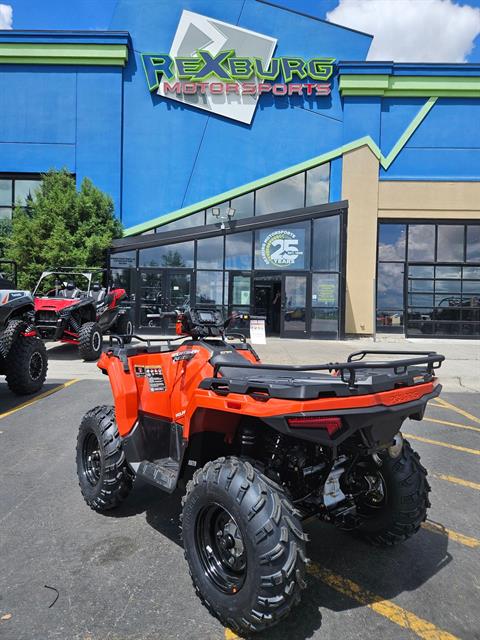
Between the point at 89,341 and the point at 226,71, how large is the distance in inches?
584

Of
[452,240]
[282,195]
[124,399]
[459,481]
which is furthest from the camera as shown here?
[282,195]

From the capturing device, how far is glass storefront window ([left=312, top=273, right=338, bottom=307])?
17.4 m

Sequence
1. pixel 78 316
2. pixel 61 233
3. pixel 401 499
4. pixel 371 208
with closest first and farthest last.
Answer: pixel 401 499 → pixel 78 316 → pixel 61 233 → pixel 371 208

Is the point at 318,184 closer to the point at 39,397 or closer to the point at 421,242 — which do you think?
the point at 421,242

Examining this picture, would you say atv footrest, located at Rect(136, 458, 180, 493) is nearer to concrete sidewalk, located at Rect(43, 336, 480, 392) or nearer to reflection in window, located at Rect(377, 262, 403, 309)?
concrete sidewalk, located at Rect(43, 336, 480, 392)

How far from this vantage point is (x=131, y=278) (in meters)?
17.9

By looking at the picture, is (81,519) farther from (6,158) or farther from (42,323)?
(6,158)

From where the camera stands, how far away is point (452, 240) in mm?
19156

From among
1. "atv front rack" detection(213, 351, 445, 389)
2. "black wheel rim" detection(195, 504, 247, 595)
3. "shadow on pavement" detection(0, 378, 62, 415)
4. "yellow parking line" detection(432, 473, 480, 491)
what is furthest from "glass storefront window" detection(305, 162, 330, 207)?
"black wheel rim" detection(195, 504, 247, 595)

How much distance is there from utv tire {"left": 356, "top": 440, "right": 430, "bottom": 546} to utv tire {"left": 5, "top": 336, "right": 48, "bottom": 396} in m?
6.16

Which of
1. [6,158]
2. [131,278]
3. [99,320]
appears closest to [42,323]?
[99,320]

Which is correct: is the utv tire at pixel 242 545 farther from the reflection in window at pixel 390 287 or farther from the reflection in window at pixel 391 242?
the reflection in window at pixel 391 242

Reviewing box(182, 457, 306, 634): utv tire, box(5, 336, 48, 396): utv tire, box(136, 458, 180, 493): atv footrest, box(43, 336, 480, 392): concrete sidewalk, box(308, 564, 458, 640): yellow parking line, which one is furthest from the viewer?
box(43, 336, 480, 392): concrete sidewalk

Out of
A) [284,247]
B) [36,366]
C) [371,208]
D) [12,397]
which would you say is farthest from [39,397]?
[371,208]
